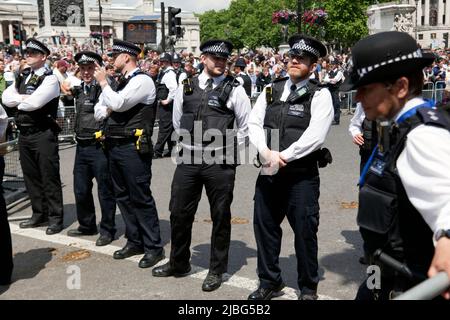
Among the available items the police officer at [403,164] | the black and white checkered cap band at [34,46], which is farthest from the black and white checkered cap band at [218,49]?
the black and white checkered cap band at [34,46]

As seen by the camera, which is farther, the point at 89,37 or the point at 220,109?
the point at 89,37

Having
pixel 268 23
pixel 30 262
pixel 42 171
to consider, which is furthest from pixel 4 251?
pixel 268 23

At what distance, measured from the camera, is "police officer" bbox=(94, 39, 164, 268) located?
17.4ft

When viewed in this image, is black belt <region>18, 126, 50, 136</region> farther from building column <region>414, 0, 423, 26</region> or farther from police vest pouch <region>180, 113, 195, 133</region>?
building column <region>414, 0, 423, 26</region>

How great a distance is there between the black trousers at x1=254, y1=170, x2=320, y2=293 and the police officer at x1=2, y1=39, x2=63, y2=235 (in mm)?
3241

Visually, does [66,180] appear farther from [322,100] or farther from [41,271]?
[322,100]

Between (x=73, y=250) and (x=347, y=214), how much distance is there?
3479mm

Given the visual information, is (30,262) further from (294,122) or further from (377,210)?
(377,210)

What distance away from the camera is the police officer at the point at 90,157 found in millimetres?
6102

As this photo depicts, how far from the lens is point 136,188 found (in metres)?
5.36

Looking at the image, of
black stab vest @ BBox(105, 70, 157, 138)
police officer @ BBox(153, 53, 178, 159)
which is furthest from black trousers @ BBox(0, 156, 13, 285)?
police officer @ BBox(153, 53, 178, 159)

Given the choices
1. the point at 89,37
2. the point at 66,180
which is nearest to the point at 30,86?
the point at 66,180
